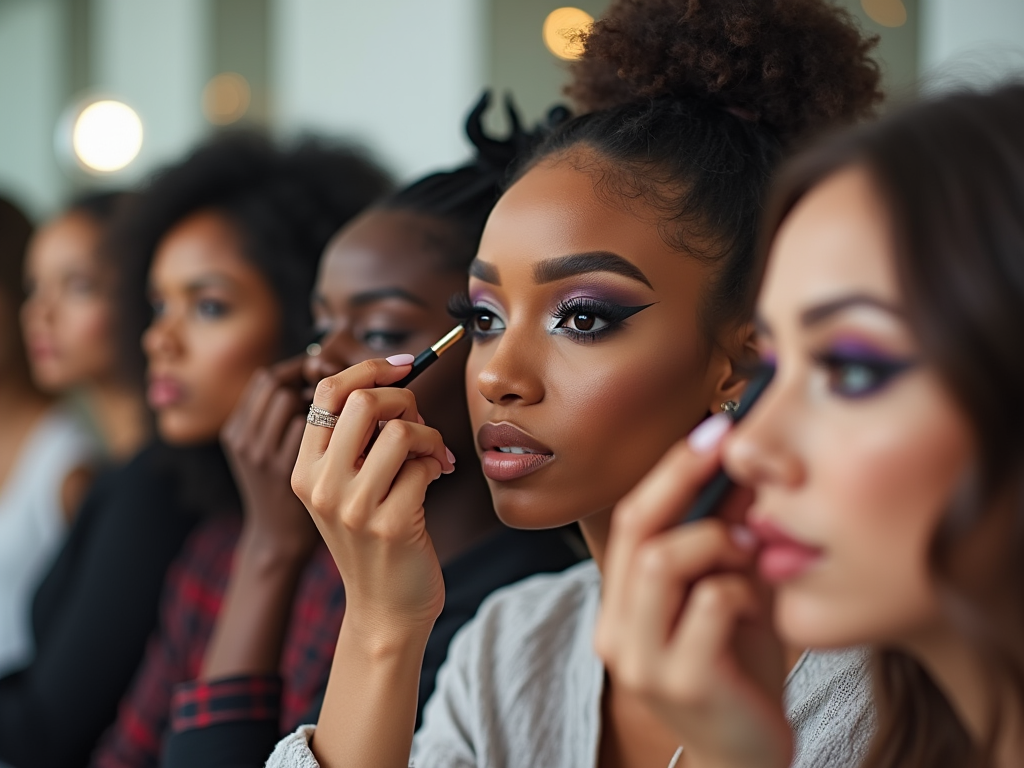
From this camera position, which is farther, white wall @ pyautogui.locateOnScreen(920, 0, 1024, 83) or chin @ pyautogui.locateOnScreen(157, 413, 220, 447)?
chin @ pyautogui.locateOnScreen(157, 413, 220, 447)

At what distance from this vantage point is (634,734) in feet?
3.23

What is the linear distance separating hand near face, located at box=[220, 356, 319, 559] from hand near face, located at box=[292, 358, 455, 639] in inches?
20.6

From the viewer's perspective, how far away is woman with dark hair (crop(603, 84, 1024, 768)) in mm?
515

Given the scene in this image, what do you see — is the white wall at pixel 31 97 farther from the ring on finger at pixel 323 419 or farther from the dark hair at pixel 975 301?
the dark hair at pixel 975 301

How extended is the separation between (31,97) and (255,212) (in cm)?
310

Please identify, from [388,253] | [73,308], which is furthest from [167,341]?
[73,308]

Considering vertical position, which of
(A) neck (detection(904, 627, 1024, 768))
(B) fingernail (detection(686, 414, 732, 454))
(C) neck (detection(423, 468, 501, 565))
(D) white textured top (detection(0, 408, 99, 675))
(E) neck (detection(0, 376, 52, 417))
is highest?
(B) fingernail (detection(686, 414, 732, 454))

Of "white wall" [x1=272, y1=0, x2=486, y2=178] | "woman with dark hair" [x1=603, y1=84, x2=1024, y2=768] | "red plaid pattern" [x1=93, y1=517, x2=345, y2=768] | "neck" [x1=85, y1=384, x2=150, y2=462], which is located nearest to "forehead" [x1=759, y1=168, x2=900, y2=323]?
"woman with dark hair" [x1=603, y1=84, x2=1024, y2=768]

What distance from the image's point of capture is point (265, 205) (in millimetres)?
1803

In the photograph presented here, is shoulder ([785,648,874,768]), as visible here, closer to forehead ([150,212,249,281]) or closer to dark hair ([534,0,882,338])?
dark hair ([534,0,882,338])

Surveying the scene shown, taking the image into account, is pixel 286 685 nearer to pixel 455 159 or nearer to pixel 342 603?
pixel 342 603

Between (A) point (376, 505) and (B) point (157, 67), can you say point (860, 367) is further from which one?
(B) point (157, 67)

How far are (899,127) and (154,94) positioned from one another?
339cm

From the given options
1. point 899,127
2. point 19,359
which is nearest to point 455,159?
point 19,359
